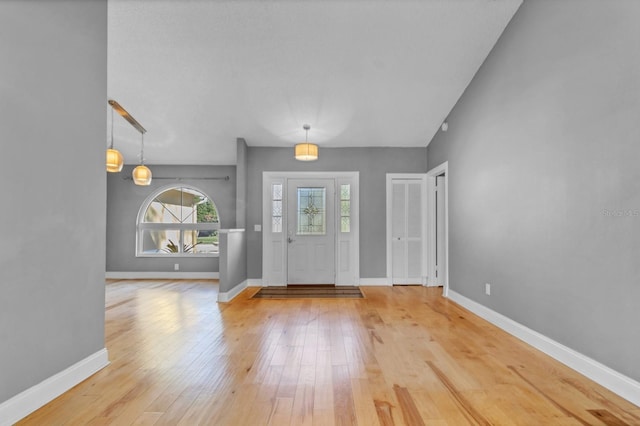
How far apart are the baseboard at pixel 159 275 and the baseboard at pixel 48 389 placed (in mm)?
4668

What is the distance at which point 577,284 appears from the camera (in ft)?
8.70

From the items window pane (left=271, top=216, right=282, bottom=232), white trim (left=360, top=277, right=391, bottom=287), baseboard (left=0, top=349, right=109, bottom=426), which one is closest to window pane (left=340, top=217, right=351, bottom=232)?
white trim (left=360, top=277, right=391, bottom=287)

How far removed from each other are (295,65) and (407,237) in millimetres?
3597

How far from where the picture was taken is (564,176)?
2.80m

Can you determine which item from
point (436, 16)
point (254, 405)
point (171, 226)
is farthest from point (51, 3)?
point (171, 226)

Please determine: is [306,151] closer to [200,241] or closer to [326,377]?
[326,377]

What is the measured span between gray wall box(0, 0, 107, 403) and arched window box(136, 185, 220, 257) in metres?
4.84

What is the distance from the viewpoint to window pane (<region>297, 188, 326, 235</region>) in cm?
636

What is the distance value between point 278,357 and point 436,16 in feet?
12.3

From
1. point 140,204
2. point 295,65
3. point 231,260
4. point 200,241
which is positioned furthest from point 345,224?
point 140,204

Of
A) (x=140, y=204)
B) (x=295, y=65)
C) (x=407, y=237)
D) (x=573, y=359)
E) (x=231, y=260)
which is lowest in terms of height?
(x=573, y=359)

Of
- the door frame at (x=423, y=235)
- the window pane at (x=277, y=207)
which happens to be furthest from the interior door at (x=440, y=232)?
the window pane at (x=277, y=207)

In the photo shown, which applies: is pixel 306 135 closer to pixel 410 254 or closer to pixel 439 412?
pixel 410 254

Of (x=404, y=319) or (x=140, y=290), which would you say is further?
Answer: (x=140, y=290)
